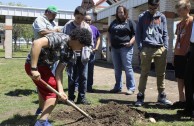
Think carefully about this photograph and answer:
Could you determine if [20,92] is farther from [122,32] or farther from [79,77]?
[122,32]

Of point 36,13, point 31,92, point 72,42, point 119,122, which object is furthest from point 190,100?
point 36,13

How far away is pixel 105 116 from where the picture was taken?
495 centimetres

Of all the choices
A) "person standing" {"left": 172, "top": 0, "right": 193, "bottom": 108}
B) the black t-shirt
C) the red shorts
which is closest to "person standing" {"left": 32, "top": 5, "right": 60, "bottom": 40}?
the black t-shirt

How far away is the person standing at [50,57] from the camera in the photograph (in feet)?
13.5

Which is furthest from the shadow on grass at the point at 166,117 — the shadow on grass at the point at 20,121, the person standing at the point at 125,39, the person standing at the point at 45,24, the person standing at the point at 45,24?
the person standing at the point at 45,24

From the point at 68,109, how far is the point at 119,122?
3.81 ft

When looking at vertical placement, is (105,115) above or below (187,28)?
below

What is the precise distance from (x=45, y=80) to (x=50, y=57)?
0.31 metres

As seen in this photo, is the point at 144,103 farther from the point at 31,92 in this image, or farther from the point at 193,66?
the point at 31,92

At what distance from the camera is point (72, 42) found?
4.21 m

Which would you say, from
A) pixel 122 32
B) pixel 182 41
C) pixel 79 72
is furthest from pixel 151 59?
pixel 122 32

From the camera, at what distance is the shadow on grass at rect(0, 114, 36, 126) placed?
4824 mm

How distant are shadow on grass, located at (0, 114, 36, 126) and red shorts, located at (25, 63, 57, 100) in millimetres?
625

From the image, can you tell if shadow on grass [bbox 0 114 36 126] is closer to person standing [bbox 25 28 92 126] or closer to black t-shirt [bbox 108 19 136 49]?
person standing [bbox 25 28 92 126]
